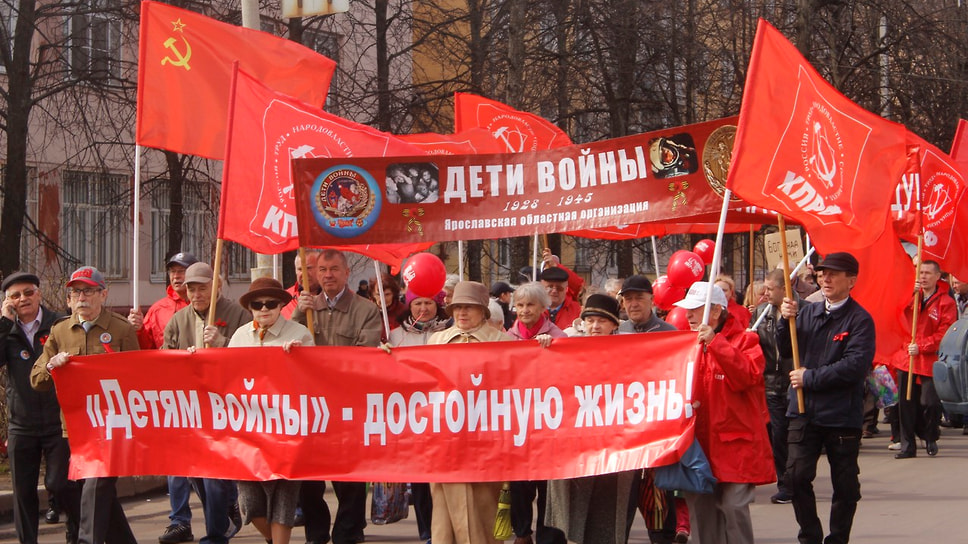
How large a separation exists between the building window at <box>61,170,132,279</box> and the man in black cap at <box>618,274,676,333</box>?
1236 centimetres

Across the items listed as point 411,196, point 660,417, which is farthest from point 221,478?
point 660,417

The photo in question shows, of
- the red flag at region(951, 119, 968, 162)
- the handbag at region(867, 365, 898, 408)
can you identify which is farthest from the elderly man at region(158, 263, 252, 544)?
the handbag at region(867, 365, 898, 408)

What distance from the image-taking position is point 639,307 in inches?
292

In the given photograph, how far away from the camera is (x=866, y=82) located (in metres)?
22.5

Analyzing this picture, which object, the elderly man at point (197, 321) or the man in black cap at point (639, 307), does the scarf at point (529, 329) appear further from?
the elderly man at point (197, 321)

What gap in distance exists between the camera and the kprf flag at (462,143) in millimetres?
11703

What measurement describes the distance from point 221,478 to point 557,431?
1.98m

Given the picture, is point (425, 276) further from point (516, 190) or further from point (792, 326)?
point (792, 326)

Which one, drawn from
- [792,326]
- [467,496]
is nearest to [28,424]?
[467,496]

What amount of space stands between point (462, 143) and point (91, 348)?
4.77 metres

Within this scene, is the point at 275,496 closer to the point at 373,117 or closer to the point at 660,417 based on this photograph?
the point at 660,417

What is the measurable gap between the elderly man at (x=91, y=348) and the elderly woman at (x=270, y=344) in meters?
0.83

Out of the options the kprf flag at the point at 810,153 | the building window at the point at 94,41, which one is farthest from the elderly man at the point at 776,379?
the building window at the point at 94,41

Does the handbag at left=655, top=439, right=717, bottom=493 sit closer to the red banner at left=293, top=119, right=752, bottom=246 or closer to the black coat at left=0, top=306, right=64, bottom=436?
the red banner at left=293, top=119, right=752, bottom=246
